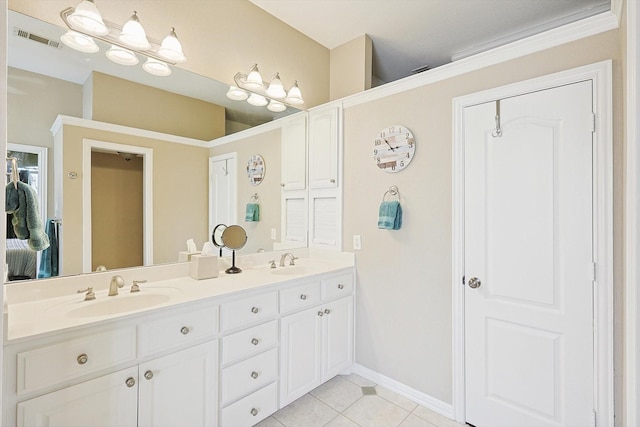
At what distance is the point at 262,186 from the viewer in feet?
8.27

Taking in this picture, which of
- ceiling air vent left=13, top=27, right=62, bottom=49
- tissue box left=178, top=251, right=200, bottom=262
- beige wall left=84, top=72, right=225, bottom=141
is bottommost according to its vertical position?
tissue box left=178, top=251, right=200, bottom=262

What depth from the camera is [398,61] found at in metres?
3.08

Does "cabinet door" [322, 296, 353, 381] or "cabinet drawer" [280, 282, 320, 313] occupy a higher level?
"cabinet drawer" [280, 282, 320, 313]

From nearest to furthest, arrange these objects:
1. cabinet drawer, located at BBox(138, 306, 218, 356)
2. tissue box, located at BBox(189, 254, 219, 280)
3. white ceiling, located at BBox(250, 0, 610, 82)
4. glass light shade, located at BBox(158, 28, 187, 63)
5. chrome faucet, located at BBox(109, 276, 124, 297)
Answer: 1. cabinet drawer, located at BBox(138, 306, 218, 356)
2. chrome faucet, located at BBox(109, 276, 124, 297)
3. glass light shade, located at BBox(158, 28, 187, 63)
4. tissue box, located at BBox(189, 254, 219, 280)
5. white ceiling, located at BBox(250, 0, 610, 82)

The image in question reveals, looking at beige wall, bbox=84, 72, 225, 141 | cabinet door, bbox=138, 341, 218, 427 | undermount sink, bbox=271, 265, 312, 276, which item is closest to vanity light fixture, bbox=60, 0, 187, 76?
beige wall, bbox=84, 72, 225, 141

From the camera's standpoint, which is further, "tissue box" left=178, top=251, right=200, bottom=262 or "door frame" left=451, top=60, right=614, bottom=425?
"tissue box" left=178, top=251, right=200, bottom=262

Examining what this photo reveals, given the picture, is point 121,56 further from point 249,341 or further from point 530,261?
point 530,261

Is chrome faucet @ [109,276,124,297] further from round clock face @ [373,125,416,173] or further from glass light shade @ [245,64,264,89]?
round clock face @ [373,125,416,173]

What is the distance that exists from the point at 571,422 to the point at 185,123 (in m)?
2.79

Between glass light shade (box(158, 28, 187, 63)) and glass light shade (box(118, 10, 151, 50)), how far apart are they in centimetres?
10

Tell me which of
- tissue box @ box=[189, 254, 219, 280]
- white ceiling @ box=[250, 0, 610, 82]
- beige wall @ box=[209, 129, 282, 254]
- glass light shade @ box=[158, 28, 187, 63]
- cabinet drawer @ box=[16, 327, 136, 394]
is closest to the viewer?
cabinet drawer @ box=[16, 327, 136, 394]

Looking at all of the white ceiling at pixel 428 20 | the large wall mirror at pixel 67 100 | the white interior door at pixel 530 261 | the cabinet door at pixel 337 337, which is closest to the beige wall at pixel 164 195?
the large wall mirror at pixel 67 100

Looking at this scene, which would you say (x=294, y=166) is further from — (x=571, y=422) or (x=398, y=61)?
(x=571, y=422)

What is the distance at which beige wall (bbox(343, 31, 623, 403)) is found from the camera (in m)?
1.95
